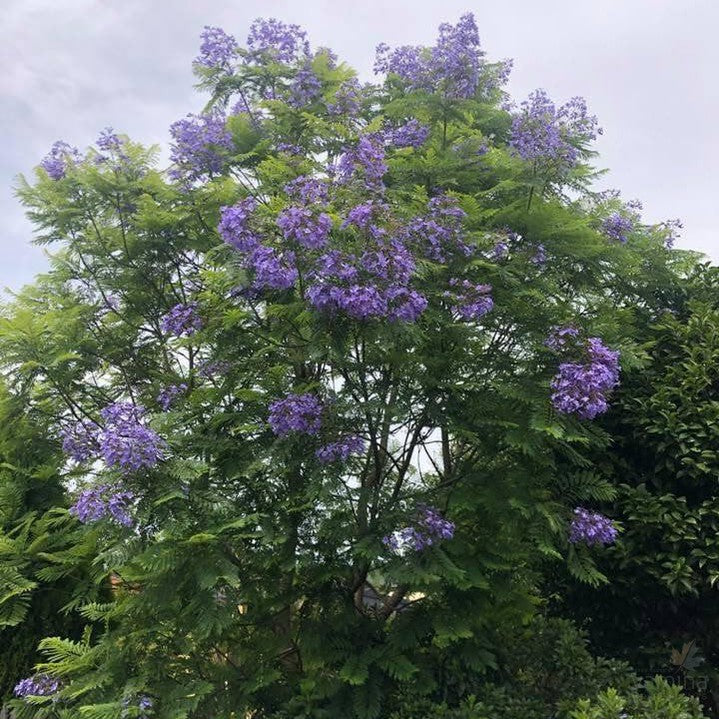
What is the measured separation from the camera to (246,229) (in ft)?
14.6

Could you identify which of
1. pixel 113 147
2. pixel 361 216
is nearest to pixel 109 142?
pixel 113 147

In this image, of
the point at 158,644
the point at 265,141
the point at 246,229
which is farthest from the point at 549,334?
the point at 158,644

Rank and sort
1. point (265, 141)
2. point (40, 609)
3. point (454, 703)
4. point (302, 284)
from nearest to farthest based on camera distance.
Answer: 1. point (302, 284)
2. point (454, 703)
3. point (265, 141)
4. point (40, 609)

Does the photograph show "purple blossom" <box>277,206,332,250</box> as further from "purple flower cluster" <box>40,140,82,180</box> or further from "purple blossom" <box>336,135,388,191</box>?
"purple flower cluster" <box>40,140,82,180</box>

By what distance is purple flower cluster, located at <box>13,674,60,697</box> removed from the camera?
5.51 meters

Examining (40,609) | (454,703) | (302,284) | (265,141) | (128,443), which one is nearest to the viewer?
(128,443)

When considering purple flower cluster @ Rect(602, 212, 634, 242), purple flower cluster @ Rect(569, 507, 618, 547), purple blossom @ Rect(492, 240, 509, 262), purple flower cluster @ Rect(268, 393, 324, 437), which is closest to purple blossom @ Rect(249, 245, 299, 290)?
purple flower cluster @ Rect(268, 393, 324, 437)

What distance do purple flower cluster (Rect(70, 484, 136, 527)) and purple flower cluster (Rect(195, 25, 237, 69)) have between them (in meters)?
4.20

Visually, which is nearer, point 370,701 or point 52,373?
point 370,701

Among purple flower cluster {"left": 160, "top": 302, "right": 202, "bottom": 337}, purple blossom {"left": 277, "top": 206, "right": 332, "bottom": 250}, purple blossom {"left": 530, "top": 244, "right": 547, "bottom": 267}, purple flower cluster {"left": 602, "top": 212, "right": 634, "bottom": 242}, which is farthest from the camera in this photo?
purple flower cluster {"left": 602, "top": 212, "right": 634, "bottom": 242}

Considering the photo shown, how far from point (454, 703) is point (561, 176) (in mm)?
4020

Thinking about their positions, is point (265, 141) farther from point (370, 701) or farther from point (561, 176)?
point (370, 701)

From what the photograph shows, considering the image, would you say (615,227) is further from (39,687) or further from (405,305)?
(39,687)

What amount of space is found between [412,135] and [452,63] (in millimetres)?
652
